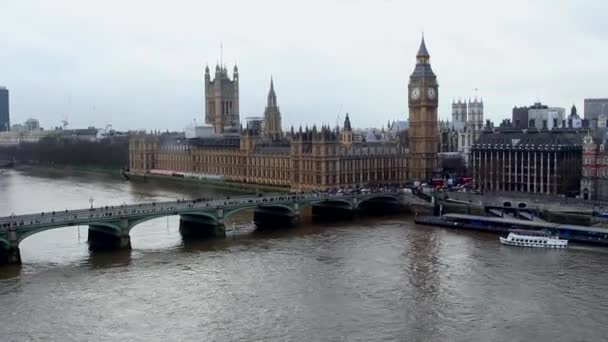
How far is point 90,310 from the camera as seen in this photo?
33812 millimetres

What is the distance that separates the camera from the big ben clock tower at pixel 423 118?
81875 mm

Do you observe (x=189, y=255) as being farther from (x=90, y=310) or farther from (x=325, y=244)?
(x=90, y=310)

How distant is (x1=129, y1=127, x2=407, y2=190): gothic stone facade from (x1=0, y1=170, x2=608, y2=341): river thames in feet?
74.6

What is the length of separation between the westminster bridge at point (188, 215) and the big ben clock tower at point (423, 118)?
1451cm

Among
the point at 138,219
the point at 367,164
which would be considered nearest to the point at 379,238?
the point at 138,219

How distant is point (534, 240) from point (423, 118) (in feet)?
116

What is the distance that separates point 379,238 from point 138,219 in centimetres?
1644

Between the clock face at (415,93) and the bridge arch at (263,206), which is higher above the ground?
the clock face at (415,93)

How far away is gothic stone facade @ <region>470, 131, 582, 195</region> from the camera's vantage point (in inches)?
2680

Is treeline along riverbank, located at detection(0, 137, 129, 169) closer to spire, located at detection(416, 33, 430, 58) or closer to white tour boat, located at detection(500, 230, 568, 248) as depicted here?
spire, located at detection(416, 33, 430, 58)

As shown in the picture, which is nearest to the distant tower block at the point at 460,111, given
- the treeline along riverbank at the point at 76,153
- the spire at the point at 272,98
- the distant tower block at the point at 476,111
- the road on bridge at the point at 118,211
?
the distant tower block at the point at 476,111

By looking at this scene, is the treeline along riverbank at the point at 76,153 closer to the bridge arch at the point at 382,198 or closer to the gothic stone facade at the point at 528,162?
the bridge arch at the point at 382,198

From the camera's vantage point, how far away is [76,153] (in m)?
141

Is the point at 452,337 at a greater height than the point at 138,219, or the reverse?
the point at 138,219
